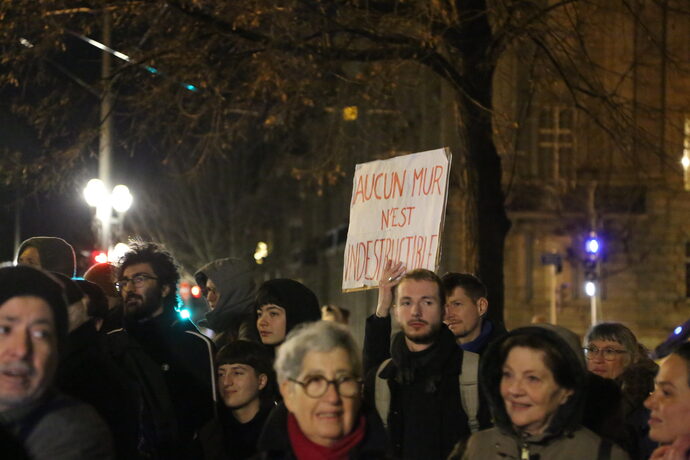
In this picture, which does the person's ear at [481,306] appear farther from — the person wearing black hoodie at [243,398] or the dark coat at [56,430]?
the dark coat at [56,430]

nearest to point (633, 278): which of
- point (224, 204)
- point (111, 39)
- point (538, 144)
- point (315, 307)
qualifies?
point (538, 144)

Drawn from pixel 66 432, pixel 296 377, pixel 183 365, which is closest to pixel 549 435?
pixel 296 377

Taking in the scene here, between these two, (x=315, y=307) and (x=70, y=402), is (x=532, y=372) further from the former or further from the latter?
(x=315, y=307)

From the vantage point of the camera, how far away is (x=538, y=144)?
3700 centimetres

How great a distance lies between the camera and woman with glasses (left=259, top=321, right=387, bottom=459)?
3852 mm

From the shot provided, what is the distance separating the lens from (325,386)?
3879mm

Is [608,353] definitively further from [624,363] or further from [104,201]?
[104,201]

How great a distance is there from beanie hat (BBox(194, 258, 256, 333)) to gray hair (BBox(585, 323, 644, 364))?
236cm

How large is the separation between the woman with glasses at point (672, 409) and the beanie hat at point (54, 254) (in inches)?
169

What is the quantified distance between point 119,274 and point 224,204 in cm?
4599

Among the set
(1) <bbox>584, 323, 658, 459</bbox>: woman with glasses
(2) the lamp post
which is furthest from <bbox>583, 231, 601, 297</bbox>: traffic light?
(1) <bbox>584, 323, 658, 459</bbox>: woman with glasses

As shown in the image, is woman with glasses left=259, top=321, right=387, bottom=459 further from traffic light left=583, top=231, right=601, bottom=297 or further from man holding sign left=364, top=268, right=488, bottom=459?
traffic light left=583, top=231, right=601, bottom=297

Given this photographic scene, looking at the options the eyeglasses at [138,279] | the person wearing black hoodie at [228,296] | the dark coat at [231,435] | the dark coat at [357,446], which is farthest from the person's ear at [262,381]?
the dark coat at [357,446]

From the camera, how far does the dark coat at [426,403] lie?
541cm
